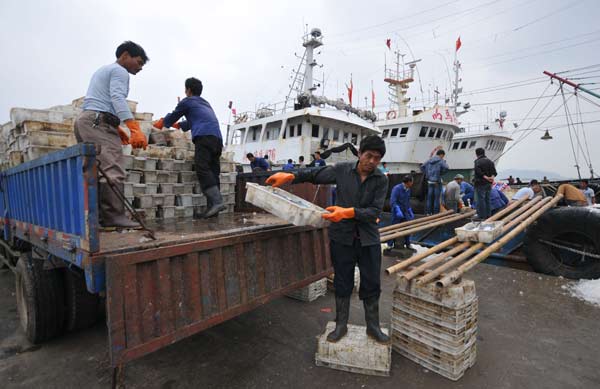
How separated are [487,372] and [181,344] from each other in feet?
10.1

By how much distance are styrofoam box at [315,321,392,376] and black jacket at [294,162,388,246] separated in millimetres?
936

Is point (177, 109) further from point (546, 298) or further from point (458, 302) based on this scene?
point (546, 298)

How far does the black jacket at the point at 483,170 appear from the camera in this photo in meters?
7.18

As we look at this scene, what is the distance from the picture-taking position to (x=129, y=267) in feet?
6.62

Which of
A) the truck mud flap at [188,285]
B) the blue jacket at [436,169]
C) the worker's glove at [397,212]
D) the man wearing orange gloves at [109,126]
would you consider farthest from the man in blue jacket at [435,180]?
the man wearing orange gloves at [109,126]

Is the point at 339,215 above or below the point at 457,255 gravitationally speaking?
above

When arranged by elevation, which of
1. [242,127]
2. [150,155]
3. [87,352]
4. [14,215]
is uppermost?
[242,127]

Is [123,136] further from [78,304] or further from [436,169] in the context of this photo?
[436,169]

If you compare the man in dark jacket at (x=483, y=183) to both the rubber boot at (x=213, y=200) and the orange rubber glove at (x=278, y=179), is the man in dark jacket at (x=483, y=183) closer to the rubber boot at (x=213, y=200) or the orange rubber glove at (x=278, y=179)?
the orange rubber glove at (x=278, y=179)

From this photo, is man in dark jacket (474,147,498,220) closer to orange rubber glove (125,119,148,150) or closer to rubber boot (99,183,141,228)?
orange rubber glove (125,119,148,150)

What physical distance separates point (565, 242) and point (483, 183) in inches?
80.3

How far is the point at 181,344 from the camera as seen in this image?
342 centimetres

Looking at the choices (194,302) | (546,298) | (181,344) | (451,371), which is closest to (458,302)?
(451,371)

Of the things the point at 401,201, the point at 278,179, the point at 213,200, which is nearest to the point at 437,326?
the point at 278,179
